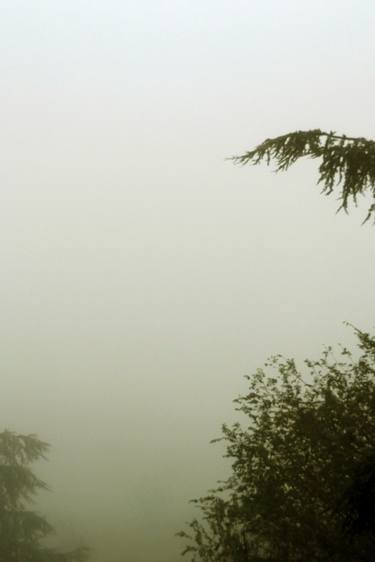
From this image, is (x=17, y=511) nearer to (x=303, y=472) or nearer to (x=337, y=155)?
(x=303, y=472)

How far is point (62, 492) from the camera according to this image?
113375 millimetres

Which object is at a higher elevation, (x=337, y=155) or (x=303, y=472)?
(x=337, y=155)

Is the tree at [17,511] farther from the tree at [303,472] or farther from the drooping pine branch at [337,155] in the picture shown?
the drooping pine branch at [337,155]

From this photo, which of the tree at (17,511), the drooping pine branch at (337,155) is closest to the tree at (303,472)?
the drooping pine branch at (337,155)

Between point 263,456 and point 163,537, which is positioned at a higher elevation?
point 263,456

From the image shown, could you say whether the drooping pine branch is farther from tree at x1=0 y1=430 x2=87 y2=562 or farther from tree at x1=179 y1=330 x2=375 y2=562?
tree at x1=0 y1=430 x2=87 y2=562

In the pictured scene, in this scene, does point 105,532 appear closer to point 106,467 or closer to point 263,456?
point 106,467

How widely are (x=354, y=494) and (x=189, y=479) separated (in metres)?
109

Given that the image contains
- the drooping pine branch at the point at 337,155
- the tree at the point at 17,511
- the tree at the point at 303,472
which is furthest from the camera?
the tree at the point at 17,511

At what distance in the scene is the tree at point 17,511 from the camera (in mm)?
22938

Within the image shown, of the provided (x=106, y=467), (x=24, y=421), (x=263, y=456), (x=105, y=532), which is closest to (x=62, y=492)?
(x=106, y=467)

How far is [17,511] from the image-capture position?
935 inches

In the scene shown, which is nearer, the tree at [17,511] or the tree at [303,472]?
the tree at [303,472]

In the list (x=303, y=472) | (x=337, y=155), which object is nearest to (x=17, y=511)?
(x=303, y=472)
